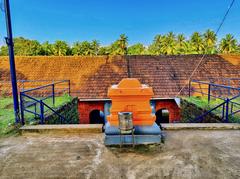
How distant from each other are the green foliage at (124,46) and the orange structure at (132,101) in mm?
28111

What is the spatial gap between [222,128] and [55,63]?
13671 millimetres

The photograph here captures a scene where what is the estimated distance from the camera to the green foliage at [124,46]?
96.6 ft

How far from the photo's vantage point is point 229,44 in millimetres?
29188

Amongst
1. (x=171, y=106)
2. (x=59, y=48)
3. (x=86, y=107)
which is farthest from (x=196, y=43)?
(x=86, y=107)

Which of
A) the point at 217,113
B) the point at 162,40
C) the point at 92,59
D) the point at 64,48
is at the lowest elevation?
the point at 217,113

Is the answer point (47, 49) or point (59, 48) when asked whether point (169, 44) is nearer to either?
point (59, 48)

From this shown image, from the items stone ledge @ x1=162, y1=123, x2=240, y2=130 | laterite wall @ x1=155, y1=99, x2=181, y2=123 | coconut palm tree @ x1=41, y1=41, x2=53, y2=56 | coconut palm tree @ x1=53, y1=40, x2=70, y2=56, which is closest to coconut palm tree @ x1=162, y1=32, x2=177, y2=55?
coconut palm tree @ x1=53, y1=40, x2=70, y2=56

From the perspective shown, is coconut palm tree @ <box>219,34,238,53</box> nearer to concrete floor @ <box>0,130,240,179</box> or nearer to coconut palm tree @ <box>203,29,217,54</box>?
coconut palm tree @ <box>203,29,217,54</box>

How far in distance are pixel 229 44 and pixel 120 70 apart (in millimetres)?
24105

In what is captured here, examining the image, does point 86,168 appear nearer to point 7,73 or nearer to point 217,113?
point 217,113

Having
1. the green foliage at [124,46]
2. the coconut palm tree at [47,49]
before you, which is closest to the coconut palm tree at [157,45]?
the green foliage at [124,46]

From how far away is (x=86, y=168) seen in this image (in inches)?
98.7

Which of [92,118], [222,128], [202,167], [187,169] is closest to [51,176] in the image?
[187,169]

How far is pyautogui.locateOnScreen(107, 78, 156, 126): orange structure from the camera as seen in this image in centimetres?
323
